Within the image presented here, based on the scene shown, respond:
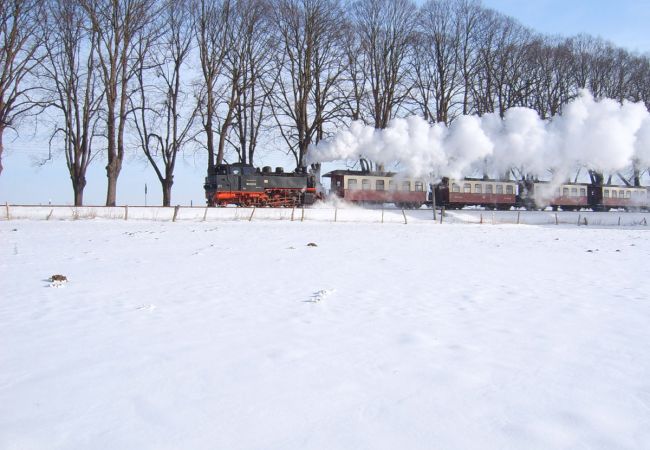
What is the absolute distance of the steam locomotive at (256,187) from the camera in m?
30.0

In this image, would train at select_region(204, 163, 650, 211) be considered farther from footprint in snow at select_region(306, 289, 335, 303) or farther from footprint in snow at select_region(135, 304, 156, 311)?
footprint in snow at select_region(135, 304, 156, 311)

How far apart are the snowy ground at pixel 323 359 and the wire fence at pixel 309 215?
54.0 ft

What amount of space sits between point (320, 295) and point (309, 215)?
20894mm

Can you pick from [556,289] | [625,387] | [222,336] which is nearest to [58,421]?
[222,336]

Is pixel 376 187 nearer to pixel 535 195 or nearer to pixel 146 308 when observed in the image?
pixel 535 195

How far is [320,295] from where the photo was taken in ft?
22.6

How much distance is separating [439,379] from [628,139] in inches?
1037

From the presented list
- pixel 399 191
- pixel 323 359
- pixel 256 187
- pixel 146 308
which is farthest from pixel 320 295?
pixel 399 191

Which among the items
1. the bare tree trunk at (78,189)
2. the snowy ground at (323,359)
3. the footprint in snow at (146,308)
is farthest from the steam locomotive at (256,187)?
the footprint in snow at (146,308)

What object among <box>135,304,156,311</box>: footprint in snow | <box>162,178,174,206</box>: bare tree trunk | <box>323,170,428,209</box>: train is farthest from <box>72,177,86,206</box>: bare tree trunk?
<box>135,304,156,311</box>: footprint in snow

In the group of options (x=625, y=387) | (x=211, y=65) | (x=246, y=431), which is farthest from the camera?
(x=211, y=65)

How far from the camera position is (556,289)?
761 centimetres

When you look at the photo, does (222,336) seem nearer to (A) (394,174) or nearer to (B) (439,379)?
(B) (439,379)

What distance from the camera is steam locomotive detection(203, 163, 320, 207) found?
98.3ft
